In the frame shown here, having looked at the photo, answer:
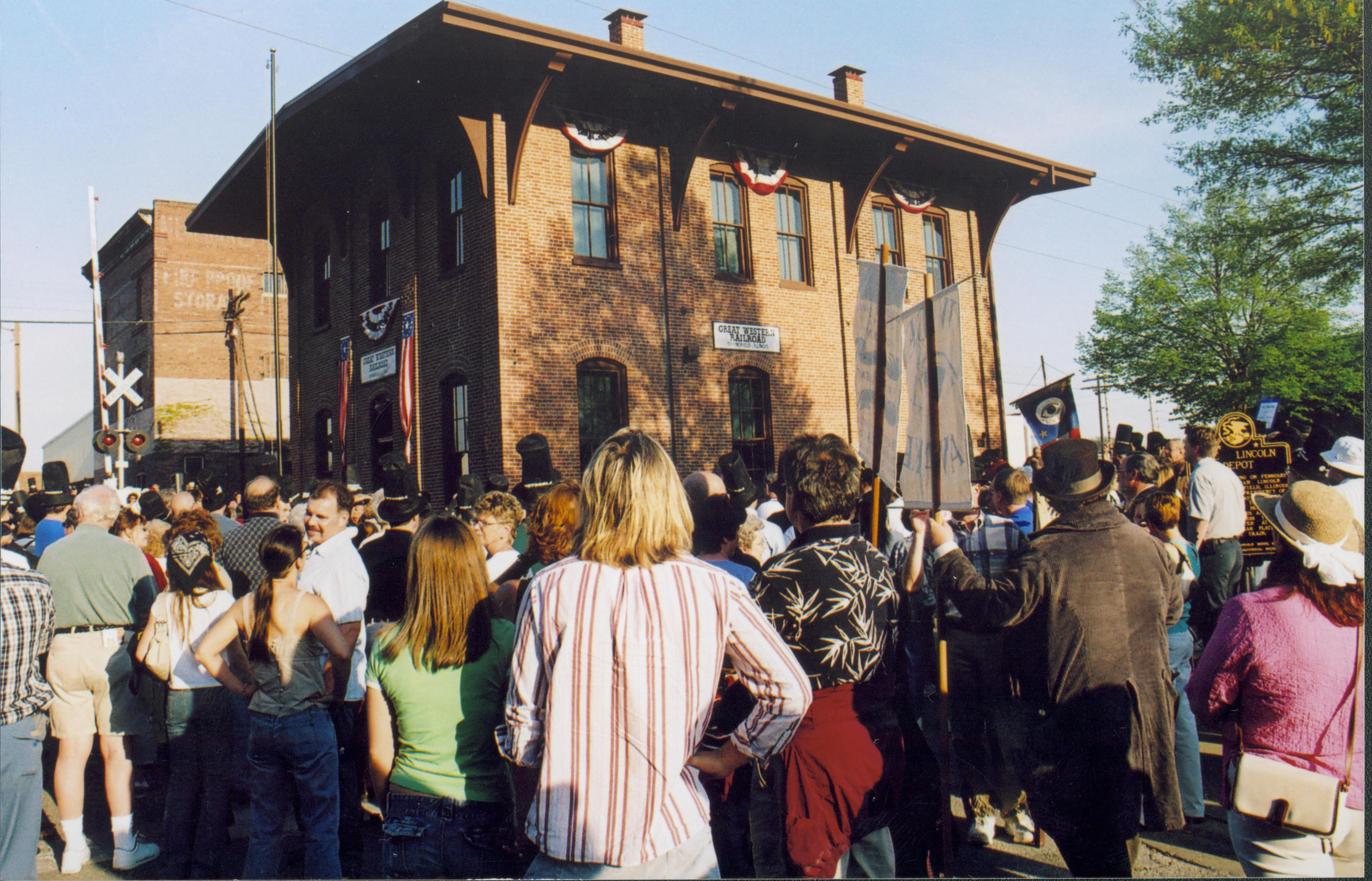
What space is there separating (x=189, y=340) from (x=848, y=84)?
25.2 m

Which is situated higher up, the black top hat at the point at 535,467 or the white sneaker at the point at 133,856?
the black top hat at the point at 535,467

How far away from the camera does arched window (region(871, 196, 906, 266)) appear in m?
18.1

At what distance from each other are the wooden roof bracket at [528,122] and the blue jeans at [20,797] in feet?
36.6

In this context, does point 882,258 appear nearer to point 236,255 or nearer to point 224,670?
point 224,670

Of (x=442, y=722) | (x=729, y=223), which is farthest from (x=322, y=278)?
(x=442, y=722)

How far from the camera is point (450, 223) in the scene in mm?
14828

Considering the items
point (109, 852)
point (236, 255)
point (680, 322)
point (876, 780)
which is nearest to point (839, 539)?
point (876, 780)

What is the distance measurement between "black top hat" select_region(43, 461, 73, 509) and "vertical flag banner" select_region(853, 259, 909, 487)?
20.0 feet

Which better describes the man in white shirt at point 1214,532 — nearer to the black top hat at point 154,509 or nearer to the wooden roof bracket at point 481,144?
the black top hat at point 154,509

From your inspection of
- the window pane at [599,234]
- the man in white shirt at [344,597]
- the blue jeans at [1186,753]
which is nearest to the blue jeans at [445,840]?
the man in white shirt at [344,597]

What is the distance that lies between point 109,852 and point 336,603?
2419mm

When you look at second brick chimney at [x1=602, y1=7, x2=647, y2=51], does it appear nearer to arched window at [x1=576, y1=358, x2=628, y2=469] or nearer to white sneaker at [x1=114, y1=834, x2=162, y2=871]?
arched window at [x1=576, y1=358, x2=628, y2=469]

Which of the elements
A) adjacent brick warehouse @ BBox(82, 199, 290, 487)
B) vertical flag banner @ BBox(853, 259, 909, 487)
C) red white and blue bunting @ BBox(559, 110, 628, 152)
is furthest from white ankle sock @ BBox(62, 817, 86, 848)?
adjacent brick warehouse @ BBox(82, 199, 290, 487)

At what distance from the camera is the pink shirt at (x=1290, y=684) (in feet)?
9.30
